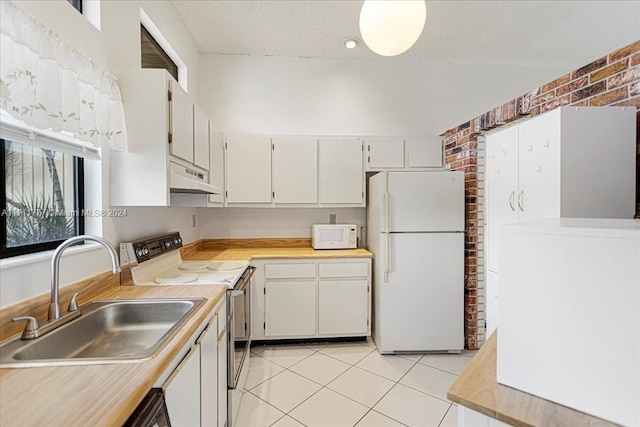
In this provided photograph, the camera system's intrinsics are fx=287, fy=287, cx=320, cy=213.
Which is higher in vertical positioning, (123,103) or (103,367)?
(123,103)

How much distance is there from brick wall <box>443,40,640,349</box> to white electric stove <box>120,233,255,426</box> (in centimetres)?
203

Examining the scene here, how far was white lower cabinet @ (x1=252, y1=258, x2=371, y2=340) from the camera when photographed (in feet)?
8.94

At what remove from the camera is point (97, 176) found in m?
1.50

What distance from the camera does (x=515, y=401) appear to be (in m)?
0.78

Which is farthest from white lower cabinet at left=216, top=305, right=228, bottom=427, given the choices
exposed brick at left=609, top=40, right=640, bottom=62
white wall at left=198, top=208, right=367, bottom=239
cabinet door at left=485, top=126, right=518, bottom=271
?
exposed brick at left=609, top=40, right=640, bottom=62

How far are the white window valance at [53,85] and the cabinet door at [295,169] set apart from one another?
1.62 m

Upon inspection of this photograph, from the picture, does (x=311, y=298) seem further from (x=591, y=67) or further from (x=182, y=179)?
(x=591, y=67)

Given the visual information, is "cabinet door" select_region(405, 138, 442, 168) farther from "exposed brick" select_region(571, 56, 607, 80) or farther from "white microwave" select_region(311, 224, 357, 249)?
"exposed brick" select_region(571, 56, 607, 80)

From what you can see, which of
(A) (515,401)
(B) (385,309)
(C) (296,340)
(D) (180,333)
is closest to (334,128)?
(B) (385,309)

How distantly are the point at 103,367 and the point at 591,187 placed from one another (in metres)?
2.25

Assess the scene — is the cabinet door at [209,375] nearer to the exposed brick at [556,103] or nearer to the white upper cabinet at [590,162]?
the white upper cabinet at [590,162]

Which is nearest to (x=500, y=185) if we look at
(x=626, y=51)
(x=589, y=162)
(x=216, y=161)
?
(x=589, y=162)

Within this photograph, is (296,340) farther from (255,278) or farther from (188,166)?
(188,166)

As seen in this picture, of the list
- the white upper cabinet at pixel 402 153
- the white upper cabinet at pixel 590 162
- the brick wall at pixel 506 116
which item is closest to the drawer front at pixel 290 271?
the white upper cabinet at pixel 402 153
